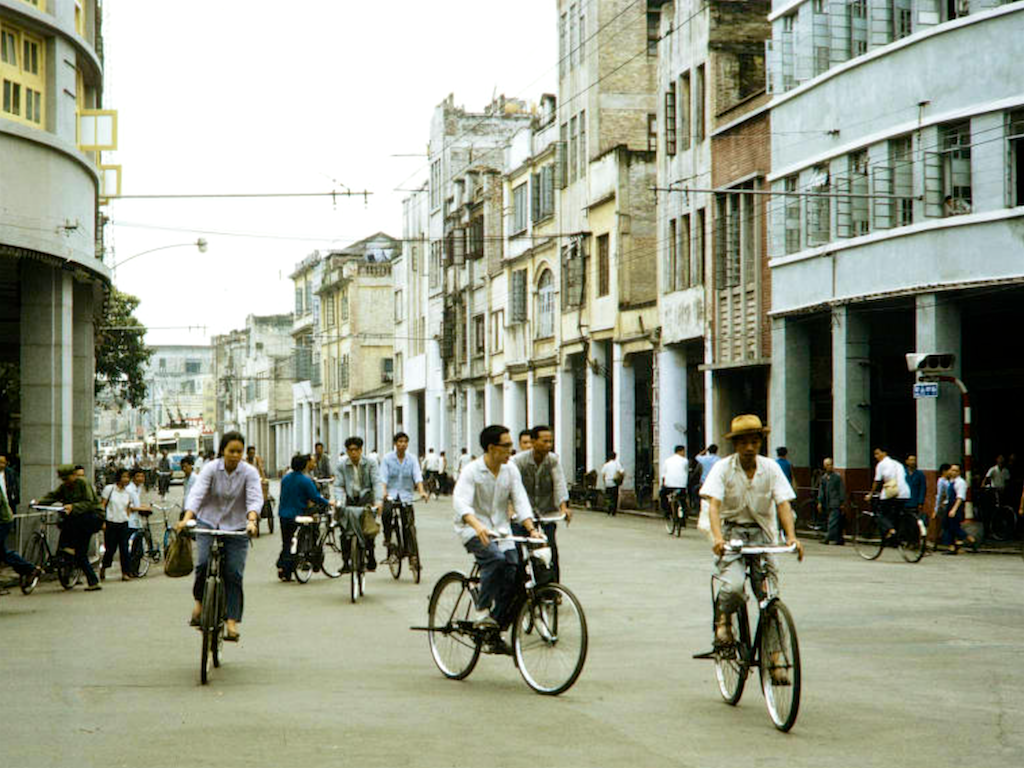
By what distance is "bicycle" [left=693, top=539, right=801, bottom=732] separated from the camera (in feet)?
31.7

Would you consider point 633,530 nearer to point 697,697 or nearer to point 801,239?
point 801,239

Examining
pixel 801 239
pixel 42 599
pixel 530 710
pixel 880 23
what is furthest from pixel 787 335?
pixel 530 710

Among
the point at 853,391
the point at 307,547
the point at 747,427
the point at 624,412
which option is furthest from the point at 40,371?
the point at 624,412

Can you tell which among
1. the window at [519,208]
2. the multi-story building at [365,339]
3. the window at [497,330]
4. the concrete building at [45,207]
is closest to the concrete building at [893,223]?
the concrete building at [45,207]

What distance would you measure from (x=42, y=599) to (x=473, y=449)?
51688mm

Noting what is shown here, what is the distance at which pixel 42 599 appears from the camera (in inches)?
821

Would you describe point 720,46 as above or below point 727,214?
above

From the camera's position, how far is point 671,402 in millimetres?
46531

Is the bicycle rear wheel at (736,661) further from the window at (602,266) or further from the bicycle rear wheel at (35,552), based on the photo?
the window at (602,266)

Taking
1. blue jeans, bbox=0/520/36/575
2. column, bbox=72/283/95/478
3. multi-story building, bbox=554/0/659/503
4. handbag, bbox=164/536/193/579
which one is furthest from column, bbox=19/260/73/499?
multi-story building, bbox=554/0/659/503

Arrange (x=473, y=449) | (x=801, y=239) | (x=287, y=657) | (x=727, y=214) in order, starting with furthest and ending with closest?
(x=473, y=449) → (x=727, y=214) → (x=801, y=239) → (x=287, y=657)

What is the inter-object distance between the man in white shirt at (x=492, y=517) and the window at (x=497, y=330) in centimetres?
5456

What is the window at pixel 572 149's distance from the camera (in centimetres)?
5622

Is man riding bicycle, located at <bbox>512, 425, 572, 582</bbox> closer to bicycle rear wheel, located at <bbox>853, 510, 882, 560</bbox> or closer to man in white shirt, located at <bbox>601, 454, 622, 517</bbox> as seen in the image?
bicycle rear wheel, located at <bbox>853, 510, 882, 560</bbox>
